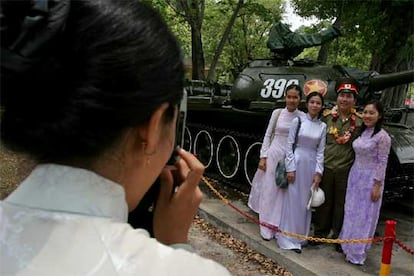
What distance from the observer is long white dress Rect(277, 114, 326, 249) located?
16.4ft

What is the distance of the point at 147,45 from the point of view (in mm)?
694

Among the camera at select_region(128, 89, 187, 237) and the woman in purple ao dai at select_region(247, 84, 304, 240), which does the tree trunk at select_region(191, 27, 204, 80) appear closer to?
the woman in purple ao dai at select_region(247, 84, 304, 240)

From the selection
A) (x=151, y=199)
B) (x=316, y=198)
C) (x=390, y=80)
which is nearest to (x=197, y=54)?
(x=390, y=80)

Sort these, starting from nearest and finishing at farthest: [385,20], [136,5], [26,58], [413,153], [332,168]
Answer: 1. [26,58]
2. [136,5]
3. [332,168]
4. [413,153]
5. [385,20]

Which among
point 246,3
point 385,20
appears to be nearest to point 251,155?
point 385,20

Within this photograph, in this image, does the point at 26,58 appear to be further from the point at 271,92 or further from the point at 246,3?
the point at 246,3

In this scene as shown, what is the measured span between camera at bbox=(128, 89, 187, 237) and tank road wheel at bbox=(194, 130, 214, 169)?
314 inches

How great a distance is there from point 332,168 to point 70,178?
465 cm

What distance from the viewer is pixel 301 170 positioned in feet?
16.7

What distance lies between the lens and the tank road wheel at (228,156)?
8199mm

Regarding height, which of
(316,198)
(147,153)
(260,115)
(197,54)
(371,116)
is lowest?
(316,198)

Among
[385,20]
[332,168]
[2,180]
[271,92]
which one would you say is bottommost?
[2,180]

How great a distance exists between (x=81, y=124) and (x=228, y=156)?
26.0 feet

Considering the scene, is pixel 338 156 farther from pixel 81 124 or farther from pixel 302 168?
pixel 81 124
